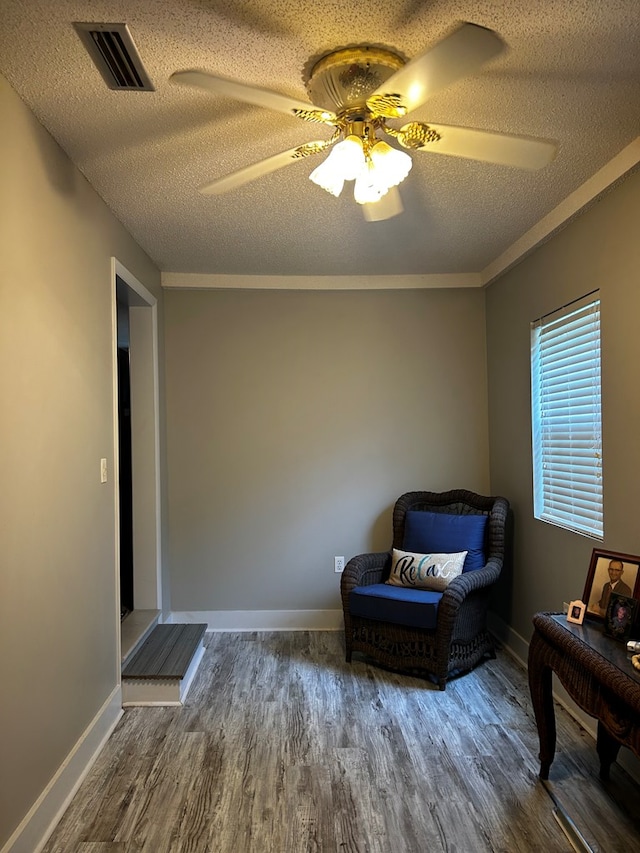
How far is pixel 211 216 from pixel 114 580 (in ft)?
6.13

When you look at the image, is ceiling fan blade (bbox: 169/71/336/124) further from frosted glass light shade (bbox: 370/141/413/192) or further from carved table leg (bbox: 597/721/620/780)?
carved table leg (bbox: 597/721/620/780)

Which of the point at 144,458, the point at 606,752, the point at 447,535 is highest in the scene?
the point at 144,458

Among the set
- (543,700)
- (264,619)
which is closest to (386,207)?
(543,700)

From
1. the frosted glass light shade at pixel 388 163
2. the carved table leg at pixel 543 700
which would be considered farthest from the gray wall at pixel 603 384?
the frosted glass light shade at pixel 388 163

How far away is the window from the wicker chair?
429mm

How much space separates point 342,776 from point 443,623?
3.38ft

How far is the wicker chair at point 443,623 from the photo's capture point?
327cm

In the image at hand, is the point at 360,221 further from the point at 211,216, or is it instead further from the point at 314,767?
the point at 314,767

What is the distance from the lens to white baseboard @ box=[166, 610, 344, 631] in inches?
168

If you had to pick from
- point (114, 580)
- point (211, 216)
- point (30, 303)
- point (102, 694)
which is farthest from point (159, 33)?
point (102, 694)

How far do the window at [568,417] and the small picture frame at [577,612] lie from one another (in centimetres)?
57

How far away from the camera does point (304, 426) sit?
434cm

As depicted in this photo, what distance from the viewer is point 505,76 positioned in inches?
75.2

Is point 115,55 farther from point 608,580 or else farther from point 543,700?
point 543,700
